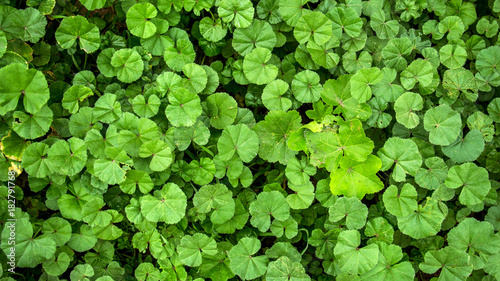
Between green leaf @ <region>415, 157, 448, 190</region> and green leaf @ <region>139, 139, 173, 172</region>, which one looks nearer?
green leaf @ <region>139, 139, 173, 172</region>

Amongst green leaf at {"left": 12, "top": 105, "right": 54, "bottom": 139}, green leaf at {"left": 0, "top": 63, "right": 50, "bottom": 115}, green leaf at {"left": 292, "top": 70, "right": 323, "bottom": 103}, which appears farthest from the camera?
green leaf at {"left": 292, "top": 70, "right": 323, "bottom": 103}

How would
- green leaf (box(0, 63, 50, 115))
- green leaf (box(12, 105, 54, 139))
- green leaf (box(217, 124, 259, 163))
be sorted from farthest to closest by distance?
green leaf (box(217, 124, 259, 163)) → green leaf (box(12, 105, 54, 139)) → green leaf (box(0, 63, 50, 115))

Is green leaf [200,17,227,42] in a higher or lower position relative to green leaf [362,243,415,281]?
higher

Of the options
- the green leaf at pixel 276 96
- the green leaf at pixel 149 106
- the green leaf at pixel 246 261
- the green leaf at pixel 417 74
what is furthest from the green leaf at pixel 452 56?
the green leaf at pixel 149 106

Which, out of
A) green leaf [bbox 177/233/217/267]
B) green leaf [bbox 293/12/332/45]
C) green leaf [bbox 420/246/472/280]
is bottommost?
green leaf [bbox 177/233/217/267]

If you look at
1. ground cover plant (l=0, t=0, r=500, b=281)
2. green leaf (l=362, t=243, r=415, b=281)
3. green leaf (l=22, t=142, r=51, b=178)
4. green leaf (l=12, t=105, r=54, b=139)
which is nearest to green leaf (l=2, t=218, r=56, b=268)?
ground cover plant (l=0, t=0, r=500, b=281)

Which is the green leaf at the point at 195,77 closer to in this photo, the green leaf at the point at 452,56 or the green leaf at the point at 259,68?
the green leaf at the point at 259,68

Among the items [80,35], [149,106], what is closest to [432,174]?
[149,106]

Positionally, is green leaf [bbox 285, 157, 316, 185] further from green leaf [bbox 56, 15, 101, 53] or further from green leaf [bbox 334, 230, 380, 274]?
green leaf [bbox 56, 15, 101, 53]
